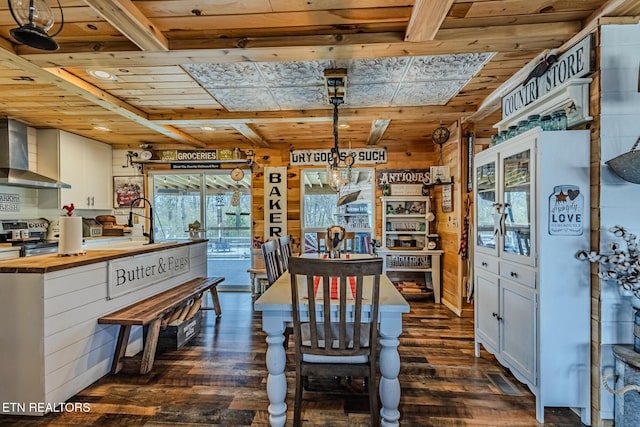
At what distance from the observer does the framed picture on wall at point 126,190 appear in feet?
17.9

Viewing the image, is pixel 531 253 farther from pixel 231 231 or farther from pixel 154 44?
pixel 231 231

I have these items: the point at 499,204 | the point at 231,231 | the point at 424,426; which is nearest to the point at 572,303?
the point at 499,204

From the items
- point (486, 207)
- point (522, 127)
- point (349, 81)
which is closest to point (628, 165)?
point (522, 127)

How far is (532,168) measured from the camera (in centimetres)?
206

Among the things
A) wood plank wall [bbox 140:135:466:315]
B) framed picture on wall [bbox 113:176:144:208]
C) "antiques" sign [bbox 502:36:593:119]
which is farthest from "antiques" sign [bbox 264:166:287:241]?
"antiques" sign [bbox 502:36:593:119]

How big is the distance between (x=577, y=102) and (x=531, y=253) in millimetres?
956

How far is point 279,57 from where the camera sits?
228cm

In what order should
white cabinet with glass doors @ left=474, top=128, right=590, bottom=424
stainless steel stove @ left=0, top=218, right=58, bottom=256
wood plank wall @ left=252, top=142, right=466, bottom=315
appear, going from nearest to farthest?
white cabinet with glass doors @ left=474, top=128, right=590, bottom=424, stainless steel stove @ left=0, top=218, right=58, bottom=256, wood plank wall @ left=252, top=142, right=466, bottom=315

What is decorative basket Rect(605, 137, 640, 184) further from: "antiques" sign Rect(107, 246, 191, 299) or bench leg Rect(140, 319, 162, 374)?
"antiques" sign Rect(107, 246, 191, 299)

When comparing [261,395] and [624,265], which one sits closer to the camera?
[624,265]

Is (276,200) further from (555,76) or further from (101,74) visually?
(555,76)

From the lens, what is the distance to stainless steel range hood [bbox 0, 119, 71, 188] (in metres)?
3.97

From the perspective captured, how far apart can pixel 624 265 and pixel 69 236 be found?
361 centimetres

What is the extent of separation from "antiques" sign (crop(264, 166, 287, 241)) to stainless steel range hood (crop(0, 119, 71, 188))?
2.89m
